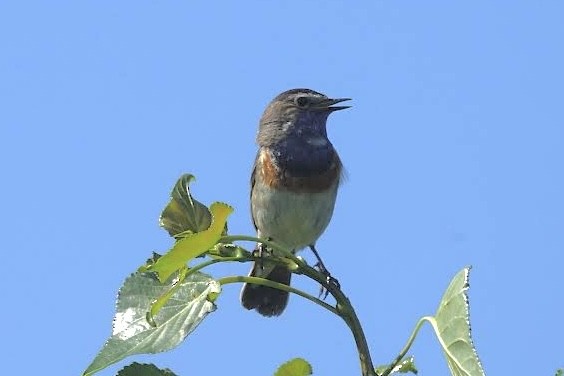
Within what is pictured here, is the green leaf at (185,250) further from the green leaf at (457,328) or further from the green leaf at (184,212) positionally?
the green leaf at (457,328)

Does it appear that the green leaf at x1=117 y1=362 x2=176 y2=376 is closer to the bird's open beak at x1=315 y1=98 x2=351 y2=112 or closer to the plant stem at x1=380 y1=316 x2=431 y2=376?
the plant stem at x1=380 y1=316 x2=431 y2=376

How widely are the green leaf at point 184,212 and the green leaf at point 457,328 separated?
748 mm

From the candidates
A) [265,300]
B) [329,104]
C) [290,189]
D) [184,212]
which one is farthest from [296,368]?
[329,104]

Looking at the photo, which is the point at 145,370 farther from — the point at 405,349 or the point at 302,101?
the point at 302,101

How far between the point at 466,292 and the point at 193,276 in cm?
82

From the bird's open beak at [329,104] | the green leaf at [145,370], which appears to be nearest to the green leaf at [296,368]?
the green leaf at [145,370]

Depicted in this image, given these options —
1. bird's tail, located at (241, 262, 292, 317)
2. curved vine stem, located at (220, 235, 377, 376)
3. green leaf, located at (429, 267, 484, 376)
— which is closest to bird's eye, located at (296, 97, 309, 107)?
bird's tail, located at (241, 262, 292, 317)

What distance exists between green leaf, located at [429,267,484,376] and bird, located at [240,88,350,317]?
16.3 feet

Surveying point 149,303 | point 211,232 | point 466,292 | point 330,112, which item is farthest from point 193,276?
point 330,112

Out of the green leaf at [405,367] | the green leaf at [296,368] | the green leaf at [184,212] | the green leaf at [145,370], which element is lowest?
the green leaf at [145,370]

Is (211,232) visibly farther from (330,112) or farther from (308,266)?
(330,112)

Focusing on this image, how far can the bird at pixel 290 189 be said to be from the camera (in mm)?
7738

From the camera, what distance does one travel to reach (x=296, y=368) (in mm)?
2559

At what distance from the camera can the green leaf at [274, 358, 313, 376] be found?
100 inches
